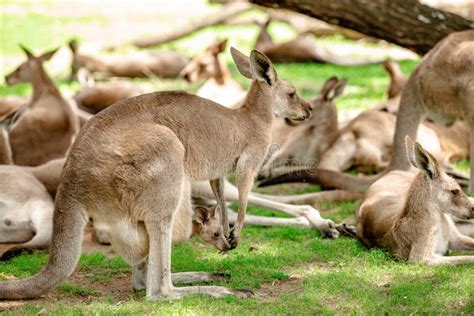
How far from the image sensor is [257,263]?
225 inches

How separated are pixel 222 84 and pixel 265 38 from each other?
323 cm

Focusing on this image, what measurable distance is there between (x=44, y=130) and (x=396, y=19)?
3.17m

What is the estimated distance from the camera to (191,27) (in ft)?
Answer: 48.6

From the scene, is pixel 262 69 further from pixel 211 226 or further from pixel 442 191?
pixel 442 191

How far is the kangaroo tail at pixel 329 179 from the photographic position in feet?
23.9

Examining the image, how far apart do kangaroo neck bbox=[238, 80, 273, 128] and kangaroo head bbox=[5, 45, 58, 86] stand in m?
3.73

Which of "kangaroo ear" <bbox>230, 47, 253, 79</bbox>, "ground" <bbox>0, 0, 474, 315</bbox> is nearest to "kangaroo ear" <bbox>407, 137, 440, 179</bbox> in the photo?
"ground" <bbox>0, 0, 474, 315</bbox>

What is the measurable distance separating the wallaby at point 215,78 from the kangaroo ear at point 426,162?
4360 mm

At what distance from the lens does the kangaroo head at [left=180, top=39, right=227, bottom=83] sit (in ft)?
34.3

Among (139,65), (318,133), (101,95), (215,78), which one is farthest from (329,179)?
(139,65)

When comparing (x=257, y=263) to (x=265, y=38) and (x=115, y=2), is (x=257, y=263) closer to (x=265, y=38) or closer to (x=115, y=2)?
(x=265, y=38)

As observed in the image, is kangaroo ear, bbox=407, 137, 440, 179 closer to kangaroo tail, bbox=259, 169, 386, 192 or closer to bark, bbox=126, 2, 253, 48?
kangaroo tail, bbox=259, 169, 386, 192

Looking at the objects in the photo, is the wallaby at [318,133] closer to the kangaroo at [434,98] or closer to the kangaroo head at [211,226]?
the kangaroo at [434,98]

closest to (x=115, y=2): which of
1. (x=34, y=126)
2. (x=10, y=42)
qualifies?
(x=10, y=42)
